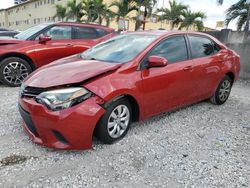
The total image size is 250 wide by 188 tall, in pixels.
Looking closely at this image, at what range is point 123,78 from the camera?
3461mm

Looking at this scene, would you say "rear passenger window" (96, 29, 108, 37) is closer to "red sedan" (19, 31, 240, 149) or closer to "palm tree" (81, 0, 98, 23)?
"red sedan" (19, 31, 240, 149)

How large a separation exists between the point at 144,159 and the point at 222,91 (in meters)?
3.01

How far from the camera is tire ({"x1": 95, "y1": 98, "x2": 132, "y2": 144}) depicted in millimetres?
3279

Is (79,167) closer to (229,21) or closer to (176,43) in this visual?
(176,43)

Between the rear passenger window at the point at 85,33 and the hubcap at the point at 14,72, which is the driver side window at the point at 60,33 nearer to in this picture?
the rear passenger window at the point at 85,33

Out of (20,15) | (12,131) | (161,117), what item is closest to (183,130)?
(161,117)

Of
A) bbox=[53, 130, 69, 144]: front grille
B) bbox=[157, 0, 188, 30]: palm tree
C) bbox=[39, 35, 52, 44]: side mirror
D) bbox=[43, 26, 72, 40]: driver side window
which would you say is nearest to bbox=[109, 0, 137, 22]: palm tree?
bbox=[157, 0, 188, 30]: palm tree

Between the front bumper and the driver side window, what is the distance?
400 centimetres

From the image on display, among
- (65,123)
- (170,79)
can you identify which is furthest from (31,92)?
(170,79)

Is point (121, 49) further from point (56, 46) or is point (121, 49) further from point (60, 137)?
point (56, 46)

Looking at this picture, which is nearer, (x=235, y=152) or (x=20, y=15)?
(x=235, y=152)

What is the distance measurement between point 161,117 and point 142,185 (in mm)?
2006

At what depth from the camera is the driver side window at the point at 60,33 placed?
6.79 m

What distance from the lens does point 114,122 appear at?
3461 mm
